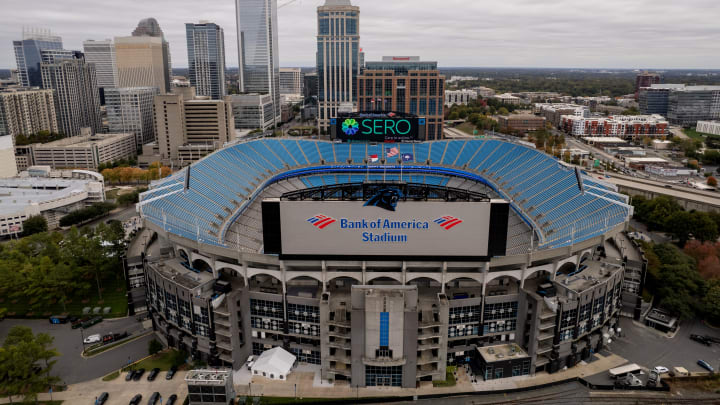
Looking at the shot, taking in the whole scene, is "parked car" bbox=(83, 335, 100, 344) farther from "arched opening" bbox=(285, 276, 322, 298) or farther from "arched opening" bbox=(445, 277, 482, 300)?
"arched opening" bbox=(445, 277, 482, 300)

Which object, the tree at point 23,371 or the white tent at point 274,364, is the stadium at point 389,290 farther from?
the tree at point 23,371

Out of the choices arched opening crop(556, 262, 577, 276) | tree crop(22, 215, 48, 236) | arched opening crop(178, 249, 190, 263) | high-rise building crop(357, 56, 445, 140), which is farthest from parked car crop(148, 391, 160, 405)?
high-rise building crop(357, 56, 445, 140)

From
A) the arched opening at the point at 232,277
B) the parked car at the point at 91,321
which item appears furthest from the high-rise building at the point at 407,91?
the parked car at the point at 91,321

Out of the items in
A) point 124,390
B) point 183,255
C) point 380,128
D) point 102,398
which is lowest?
point 124,390

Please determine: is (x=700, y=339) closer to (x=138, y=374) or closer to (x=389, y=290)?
(x=389, y=290)

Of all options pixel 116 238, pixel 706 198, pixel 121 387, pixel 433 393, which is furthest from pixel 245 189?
pixel 706 198

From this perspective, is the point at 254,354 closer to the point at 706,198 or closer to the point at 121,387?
the point at 121,387

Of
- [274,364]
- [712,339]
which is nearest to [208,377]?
[274,364]
